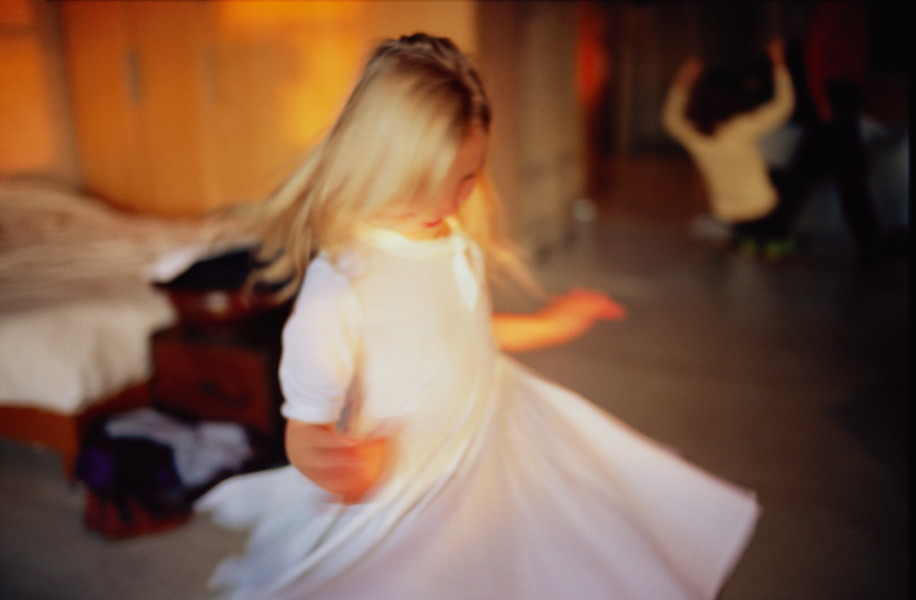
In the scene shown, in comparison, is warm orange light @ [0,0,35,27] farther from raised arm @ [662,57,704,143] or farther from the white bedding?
raised arm @ [662,57,704,143]

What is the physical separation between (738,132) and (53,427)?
4.09 meters

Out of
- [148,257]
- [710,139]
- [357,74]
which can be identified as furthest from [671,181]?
[357,74]

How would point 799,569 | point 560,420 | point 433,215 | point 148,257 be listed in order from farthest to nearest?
point 148,257 < point 799,569 < point 560,420 < point 433,215

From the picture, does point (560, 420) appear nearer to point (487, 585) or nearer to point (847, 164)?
point (487, 585)

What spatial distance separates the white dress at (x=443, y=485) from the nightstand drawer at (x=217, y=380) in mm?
566

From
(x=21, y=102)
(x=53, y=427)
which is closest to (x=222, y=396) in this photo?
(x=53, y=427)

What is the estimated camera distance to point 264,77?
9.77ft

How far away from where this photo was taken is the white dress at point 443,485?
2.77 ft

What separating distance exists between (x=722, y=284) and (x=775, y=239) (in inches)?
38.4

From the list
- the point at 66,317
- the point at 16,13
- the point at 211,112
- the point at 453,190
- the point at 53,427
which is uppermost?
the point at 16,13

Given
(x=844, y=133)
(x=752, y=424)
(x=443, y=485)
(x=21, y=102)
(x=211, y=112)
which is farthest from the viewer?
(x=844, y=133)

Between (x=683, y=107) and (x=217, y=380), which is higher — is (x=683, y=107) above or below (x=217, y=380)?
above

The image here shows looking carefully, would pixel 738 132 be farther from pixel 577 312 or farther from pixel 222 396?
pixel 222 396

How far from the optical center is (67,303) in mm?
1502
